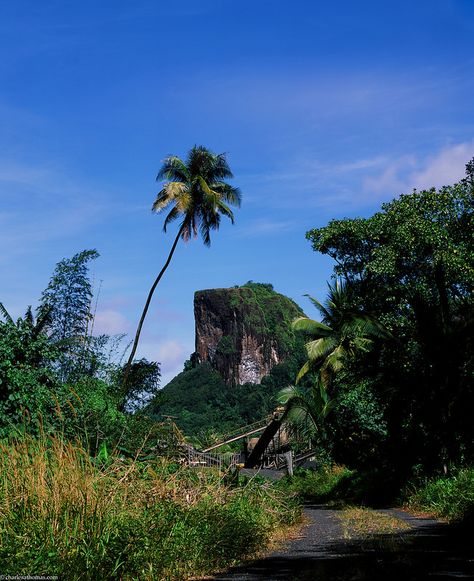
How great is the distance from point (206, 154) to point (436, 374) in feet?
58.9

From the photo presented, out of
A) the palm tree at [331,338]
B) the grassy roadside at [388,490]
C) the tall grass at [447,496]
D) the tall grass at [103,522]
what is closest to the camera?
the tall grass at [103,522]

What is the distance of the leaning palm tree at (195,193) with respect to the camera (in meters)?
30.2

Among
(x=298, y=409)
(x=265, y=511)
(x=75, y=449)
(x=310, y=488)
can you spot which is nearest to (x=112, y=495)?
(x=75, y=449)

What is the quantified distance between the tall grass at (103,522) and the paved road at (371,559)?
0.48 meters

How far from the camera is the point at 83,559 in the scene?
5.62 m

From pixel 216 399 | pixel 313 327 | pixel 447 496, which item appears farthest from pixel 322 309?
pixel 216 399

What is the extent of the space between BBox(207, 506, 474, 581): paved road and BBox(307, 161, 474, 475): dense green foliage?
607 centimetres

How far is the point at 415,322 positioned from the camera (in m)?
19.1

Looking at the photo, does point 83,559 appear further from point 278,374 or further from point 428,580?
point 278,374

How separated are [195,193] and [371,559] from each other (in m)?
24.5

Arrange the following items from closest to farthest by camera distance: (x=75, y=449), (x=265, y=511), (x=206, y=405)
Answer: (x=75, y=449)
(x=265, y=511)
(x=206, y=405)

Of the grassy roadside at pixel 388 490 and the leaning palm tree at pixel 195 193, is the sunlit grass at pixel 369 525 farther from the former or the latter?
the leaning palm tree at pixel 195 193

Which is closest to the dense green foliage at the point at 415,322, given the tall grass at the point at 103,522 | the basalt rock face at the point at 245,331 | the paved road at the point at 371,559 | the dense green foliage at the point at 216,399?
the paved road at the point at 371,559

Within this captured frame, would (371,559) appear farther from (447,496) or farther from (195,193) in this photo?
(195,193)
